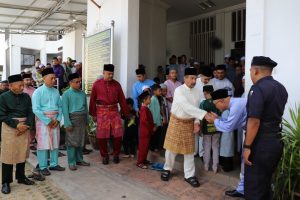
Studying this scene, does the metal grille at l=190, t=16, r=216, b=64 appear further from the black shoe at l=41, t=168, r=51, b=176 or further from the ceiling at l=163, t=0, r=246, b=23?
the black shoe at l=41, t=168, r=51, b=176

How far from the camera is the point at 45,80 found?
522cm

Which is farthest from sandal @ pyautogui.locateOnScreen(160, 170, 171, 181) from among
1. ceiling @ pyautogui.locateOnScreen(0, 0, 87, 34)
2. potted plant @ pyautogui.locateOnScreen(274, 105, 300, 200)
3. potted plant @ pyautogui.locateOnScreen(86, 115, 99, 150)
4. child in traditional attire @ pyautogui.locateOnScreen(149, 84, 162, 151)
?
ceiling @ pyautogui.locateOnScreen(0, 0, 87, 34)

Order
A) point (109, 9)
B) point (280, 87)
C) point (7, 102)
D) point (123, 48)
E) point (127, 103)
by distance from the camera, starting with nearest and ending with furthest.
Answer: point (280, 87) → point (7, 102) → point (127, 103) → point (123, 48) → point (109, 9)

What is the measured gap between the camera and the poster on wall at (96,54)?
6695mm

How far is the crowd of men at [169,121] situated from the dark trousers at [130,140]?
0.07 ft

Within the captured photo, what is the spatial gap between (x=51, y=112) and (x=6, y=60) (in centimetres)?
2126

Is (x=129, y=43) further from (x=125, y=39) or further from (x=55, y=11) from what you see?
(x=55, y=11)

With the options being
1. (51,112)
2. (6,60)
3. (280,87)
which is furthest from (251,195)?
(6,60)

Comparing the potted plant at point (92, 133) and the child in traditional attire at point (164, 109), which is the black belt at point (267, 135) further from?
the potted plant at point (92, 133)

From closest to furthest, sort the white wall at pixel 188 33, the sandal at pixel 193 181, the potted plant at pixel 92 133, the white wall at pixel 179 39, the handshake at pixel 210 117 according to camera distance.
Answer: the handshake at pixel 210 117, the sandal at pixel 193 181, the potted plant at pixel 92 133, the white wall at pixel 188 33, the white wall at pixel 179 39

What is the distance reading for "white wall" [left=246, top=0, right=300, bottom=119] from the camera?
12.7ft

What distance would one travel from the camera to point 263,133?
9.93 ft

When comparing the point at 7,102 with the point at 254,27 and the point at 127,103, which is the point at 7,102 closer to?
the point at 127,103

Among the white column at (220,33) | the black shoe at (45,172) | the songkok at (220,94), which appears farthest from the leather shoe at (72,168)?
the white column at (220,33)
